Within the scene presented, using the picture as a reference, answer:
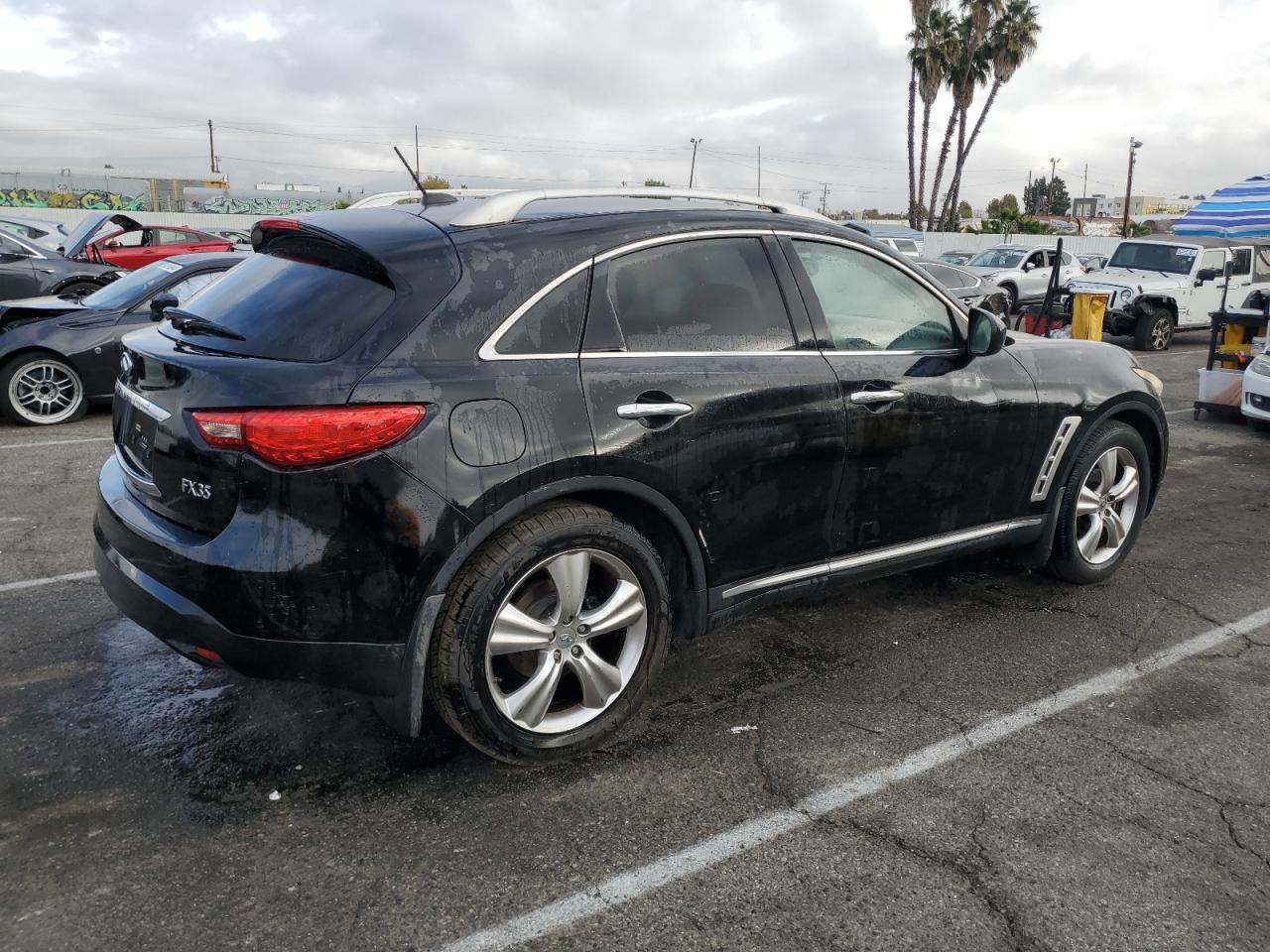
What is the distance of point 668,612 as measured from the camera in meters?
3.30

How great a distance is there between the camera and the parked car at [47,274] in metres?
11.6

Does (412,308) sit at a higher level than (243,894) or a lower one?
higher

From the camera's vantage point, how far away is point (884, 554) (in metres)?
3.86

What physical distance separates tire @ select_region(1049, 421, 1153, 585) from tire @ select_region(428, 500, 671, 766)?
2.30m

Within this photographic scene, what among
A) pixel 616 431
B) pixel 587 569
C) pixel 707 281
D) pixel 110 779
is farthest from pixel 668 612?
pixel 110 779

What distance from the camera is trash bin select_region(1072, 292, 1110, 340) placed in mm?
12797

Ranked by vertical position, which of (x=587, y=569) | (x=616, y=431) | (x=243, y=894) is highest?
(x=616, y=431)

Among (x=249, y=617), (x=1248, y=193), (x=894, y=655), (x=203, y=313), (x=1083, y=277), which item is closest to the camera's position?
(x=249, y=617)

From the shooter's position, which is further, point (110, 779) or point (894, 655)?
point (894, 655)

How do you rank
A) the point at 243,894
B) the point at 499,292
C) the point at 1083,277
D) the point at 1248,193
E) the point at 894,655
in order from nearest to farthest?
the point at 243,894, the point at 499,292, the point at 894,655, the point at 1248,193, the point at 1083,277

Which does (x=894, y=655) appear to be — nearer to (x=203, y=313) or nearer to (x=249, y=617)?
(x=249, y=617)

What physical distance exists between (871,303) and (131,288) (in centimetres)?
731

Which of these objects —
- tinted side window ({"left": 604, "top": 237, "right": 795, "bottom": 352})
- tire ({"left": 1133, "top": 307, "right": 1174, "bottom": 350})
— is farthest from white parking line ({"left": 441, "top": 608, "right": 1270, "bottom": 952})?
tire ({"left": 1133, "top": 307, "right": 1174, "bottom": 350})

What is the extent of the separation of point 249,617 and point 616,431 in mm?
1158
